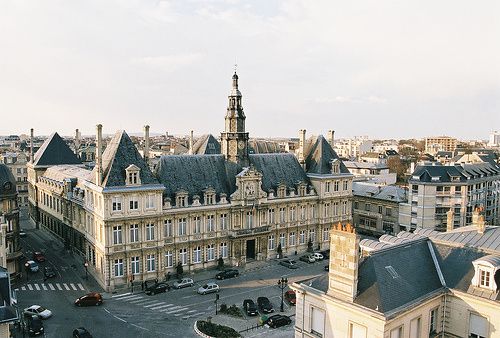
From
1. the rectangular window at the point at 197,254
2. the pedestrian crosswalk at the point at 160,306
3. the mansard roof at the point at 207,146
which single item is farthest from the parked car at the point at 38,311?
the mansard roof at the point at 207,146

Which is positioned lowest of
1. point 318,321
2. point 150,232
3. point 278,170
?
point 318,321

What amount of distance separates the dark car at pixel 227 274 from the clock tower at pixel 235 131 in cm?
1648

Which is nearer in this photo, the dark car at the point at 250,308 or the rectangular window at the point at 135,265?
the dark car at the point at 250,308

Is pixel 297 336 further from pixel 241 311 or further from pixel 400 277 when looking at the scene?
pixel 241 311

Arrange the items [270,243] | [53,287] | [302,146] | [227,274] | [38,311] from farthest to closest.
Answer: [302,146]
[270,243]
[227,274]
[53,287]
[38,311]

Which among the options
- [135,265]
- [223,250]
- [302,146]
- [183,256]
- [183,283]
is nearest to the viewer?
[183,283]

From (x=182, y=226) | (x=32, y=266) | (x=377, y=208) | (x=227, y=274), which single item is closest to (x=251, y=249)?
(x=227, y=274)

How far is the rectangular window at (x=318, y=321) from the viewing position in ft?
105

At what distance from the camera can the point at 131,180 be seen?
57.8 meters

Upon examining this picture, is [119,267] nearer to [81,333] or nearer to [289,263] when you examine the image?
[81,333]

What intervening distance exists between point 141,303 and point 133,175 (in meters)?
15.5

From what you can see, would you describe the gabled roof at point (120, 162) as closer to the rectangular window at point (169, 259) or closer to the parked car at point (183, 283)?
the rectangular window at point (169, 259)

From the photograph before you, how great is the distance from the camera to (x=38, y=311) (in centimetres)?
4884

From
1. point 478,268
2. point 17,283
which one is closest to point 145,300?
point 17,283
